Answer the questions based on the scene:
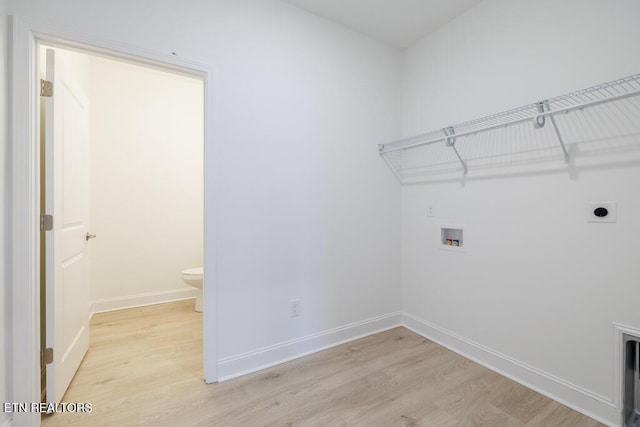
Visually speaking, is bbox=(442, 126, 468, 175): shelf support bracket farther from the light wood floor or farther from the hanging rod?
the light wood floor

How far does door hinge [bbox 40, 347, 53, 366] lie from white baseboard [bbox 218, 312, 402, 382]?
2.86ft

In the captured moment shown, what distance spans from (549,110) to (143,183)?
3.77 meters

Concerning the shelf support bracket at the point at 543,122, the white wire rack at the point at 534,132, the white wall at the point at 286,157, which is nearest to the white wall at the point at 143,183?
the white wall at the point at 286,157

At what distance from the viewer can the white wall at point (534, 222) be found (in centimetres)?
149

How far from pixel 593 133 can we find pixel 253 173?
6.49ft

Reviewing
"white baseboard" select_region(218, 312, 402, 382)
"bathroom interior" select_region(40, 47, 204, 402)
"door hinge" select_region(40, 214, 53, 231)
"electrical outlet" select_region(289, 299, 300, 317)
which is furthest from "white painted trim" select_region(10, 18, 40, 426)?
"bathroom interior" select_region(40, 47, 204, 402)

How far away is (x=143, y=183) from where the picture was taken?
10.9 feet

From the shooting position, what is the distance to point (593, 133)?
61.0 inches

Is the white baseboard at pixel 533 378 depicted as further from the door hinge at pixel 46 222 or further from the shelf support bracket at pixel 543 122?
the door hinge at pixel 46 222

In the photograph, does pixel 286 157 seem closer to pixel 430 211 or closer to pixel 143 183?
pixel 430 211

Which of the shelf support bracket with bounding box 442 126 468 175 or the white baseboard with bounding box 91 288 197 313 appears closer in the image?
the shelf support bracket with bounding box 442 126 468 175

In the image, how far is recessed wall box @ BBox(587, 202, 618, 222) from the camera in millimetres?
1479

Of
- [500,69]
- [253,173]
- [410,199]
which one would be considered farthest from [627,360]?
[253,173]

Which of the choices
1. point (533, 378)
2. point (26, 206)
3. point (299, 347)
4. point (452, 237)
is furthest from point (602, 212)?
point (26, 206)
